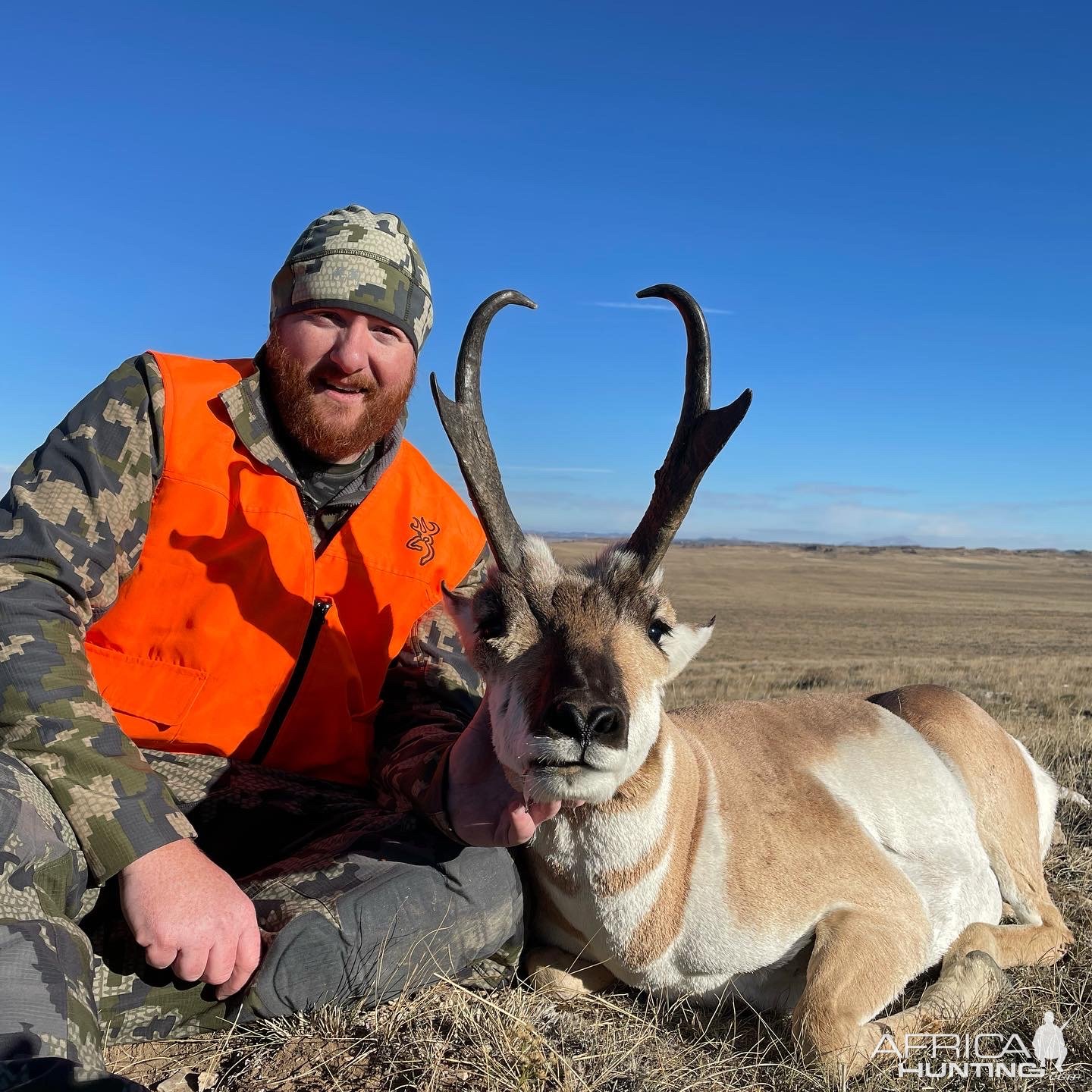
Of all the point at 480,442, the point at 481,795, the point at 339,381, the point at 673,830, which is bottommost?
the point at 673,830

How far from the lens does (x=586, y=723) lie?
146 inches

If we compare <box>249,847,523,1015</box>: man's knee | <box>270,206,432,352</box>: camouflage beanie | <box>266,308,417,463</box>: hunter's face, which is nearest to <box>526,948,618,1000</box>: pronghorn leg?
<box>249,847,523,1015</box>: man's knee

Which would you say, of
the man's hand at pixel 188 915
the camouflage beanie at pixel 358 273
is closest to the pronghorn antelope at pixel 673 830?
the camouflage beanie at pixel 358 273

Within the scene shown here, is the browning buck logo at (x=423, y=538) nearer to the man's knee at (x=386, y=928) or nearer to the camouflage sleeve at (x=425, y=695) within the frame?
the camouflage sleeve at (x=425, y=695)

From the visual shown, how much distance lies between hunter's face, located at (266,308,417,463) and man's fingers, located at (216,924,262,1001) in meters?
2.72

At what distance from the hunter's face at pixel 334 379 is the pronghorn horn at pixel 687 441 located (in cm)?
175

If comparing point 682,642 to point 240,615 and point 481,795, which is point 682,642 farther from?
point 240,615

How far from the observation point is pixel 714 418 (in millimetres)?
4398

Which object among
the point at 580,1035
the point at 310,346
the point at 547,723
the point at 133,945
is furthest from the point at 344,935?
the point at 310,346

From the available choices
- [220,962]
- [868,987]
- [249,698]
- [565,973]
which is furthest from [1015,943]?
[249,698]

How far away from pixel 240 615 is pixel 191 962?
185 centimetres

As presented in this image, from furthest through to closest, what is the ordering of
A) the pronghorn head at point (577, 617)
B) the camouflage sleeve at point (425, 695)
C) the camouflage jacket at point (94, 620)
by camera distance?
the camouflage sleeve at point (425, 695), the pronghorn head at point (577, 617), the camouflage jacket at point (94, 620)

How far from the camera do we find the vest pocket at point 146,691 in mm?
4645

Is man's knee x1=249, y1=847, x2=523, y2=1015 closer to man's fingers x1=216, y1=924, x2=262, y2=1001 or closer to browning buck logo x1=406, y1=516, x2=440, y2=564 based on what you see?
man's fingers x1=216, y1=924, x2=262, y2=1001
